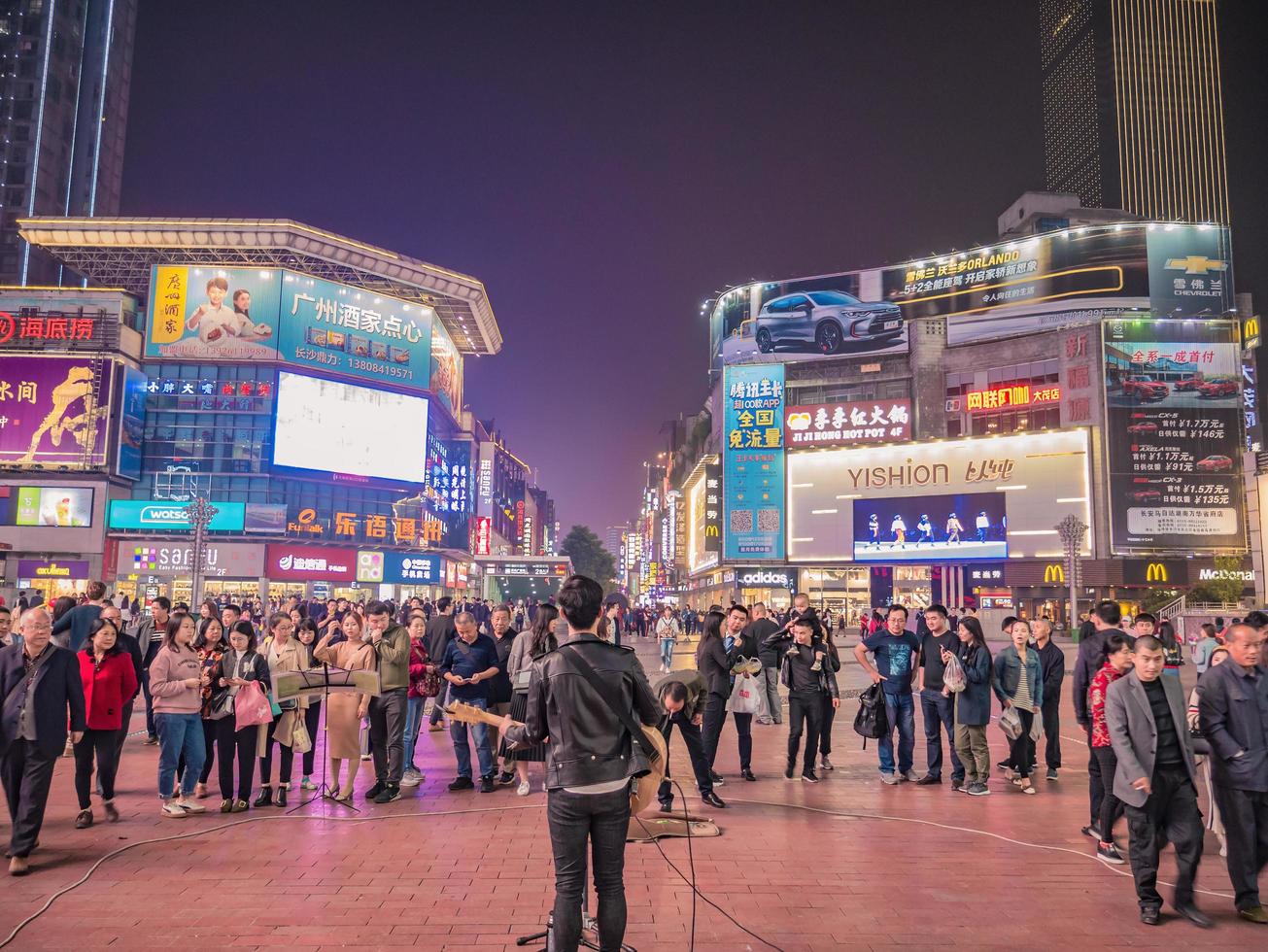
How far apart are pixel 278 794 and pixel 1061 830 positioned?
7024mm

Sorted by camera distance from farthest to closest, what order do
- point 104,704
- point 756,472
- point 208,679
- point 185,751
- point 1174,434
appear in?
point 756,472 < point 1174,434 < point 185,751 < point 208,679 < point 104,704

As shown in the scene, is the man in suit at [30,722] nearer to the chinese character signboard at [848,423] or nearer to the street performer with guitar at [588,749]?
the street performer with guitar at [588,749]

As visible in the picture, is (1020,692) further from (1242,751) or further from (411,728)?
(411,728)

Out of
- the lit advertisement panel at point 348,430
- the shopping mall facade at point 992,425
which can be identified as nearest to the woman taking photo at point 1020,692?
the shopping mall facade at point 992,425

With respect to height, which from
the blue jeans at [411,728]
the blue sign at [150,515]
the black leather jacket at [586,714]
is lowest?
the blue jeans at [411,728]

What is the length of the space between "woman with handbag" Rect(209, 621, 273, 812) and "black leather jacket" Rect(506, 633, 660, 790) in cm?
499

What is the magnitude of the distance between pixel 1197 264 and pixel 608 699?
60052 millimetres

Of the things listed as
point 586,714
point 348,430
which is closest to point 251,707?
point 586,714

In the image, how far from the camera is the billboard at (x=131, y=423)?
2052 inches

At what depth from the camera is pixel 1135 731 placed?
18.2 ft

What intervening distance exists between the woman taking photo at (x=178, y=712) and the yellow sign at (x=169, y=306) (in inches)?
2163

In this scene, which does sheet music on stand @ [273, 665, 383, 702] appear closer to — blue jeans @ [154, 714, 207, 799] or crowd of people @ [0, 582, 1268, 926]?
crowd of people @ [0, 582, 1268, 926]

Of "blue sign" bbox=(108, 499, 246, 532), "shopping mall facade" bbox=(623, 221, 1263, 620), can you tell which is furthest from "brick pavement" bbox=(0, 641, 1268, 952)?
"blue sign" bbox=(108, 499, 246, 532)

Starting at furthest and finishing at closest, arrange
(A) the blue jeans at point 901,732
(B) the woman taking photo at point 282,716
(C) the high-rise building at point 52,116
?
(C) the high-rise building at point 52,116, (A) the blue jeans at point 901,732, (B) the woman taking photo at point 282,716
